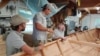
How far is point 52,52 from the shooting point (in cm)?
247

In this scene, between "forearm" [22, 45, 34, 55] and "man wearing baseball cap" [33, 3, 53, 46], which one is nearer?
"forearm" [22, 45, 34, 55]

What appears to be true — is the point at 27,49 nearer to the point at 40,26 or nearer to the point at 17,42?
the point at 17,42

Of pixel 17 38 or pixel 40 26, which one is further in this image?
pixel 40 26

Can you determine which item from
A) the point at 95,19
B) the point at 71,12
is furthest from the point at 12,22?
the point at 95,19

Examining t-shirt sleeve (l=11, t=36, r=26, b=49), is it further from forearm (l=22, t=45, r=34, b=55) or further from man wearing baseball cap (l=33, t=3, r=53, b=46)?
man wearing baseball cap (l=33, t=3, r=53, b=46)

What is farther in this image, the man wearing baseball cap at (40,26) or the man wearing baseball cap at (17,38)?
the man wearing baseball cap at (40,26)

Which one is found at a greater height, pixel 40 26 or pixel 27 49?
pixel 40 26

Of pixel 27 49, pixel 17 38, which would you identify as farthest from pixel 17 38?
pixel 27 49

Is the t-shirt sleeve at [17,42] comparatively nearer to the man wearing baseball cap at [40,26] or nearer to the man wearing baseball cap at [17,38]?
the man wearing baseball cap at [17,38]

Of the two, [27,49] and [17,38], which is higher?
[17,38]

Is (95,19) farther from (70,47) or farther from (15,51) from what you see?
(15,51)

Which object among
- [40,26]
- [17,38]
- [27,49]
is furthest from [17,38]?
[40,26]

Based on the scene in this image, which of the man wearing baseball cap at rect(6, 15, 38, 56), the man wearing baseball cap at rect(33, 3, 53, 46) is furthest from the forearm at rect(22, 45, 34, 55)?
the man wearing baseball cap at rect(33, 3, 53, 46)

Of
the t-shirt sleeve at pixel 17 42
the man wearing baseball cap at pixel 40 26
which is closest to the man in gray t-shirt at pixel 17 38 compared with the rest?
the t-shirt sleeve at pixel 17 42
